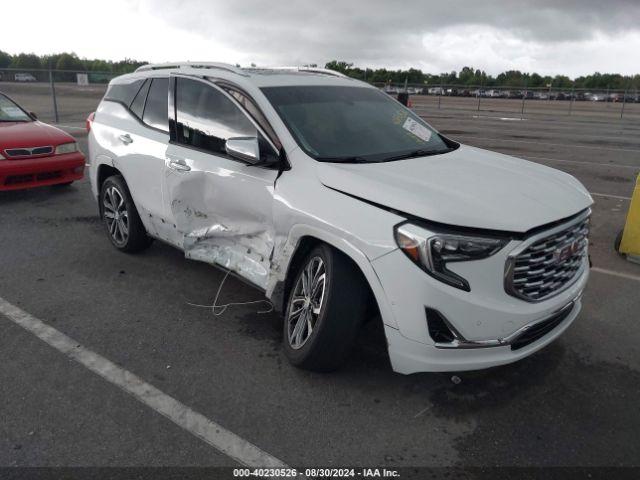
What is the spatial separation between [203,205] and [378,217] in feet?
5.63

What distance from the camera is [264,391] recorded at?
10.4 feet

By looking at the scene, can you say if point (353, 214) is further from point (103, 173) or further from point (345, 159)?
point (103, 173)

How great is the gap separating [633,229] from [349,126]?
3328mm

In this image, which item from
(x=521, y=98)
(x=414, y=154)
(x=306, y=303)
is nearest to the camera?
(x=306, y=303)

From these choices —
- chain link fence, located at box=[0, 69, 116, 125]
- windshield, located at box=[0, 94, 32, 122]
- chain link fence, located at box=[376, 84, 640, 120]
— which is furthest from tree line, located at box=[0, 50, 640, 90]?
windshield, located at box=[0, 94, 32, 122]

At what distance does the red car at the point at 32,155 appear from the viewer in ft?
23.2

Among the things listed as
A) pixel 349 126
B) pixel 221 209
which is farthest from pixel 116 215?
pixel 349 126

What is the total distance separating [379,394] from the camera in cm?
318

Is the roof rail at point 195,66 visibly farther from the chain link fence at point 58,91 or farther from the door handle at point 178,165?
the chain link fence at point 58,91

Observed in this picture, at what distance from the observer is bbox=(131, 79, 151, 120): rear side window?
498cm

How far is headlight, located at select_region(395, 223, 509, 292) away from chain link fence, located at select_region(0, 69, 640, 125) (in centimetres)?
1809

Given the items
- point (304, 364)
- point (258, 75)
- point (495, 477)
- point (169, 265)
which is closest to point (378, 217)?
point (304, 364)

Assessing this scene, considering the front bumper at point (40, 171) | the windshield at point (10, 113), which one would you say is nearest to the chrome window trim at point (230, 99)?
the front bumper at point (40, 171)

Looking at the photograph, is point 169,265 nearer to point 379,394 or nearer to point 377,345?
point 377,345
